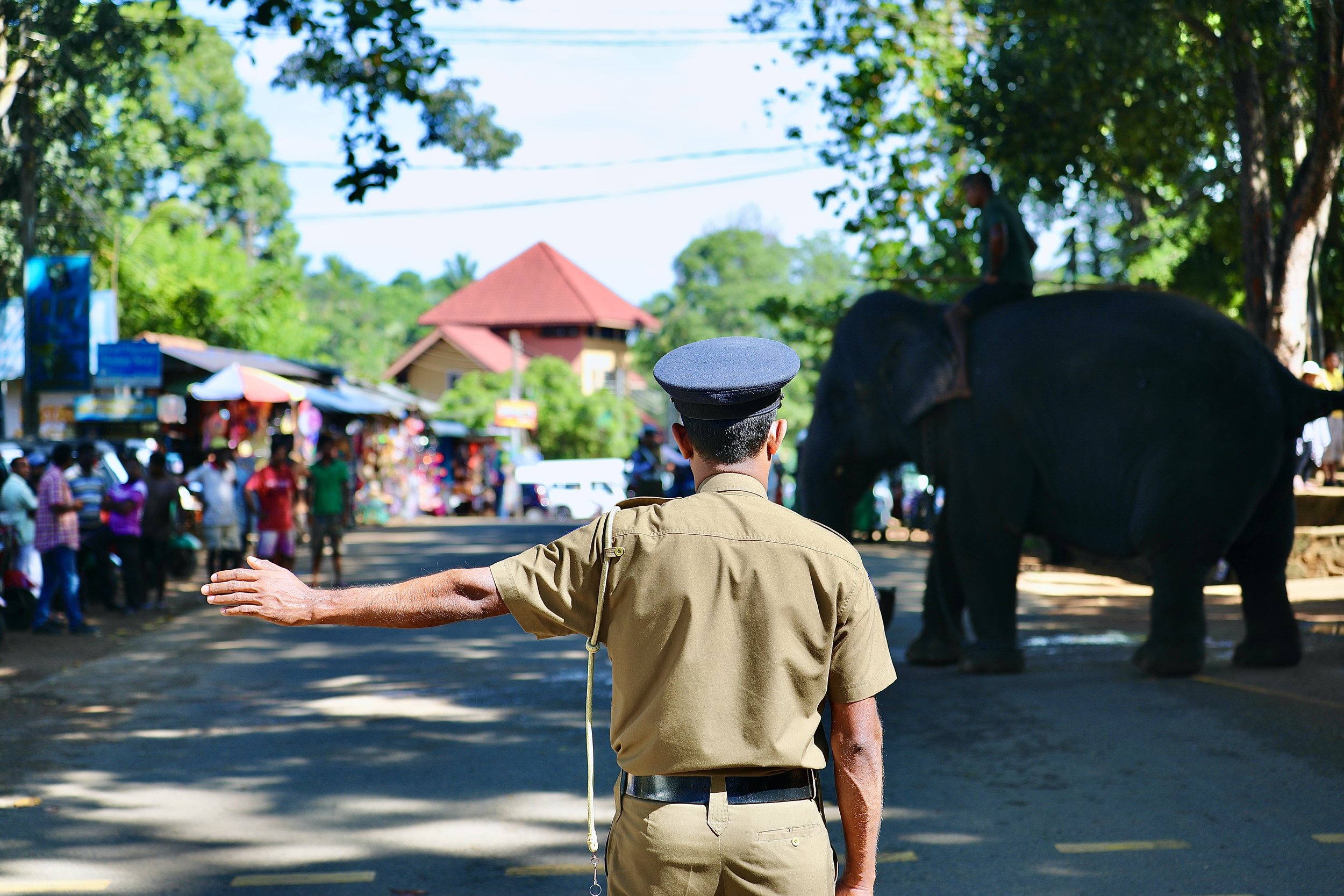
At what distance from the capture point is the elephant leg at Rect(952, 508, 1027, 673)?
9.10 metres

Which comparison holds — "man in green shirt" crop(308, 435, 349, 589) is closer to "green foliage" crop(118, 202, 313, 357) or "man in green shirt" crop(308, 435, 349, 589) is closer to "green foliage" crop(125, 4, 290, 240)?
"green foliage" crop(118, 202, 313, 357)

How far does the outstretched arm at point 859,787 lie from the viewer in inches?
109

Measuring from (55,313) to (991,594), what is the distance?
1364 centimetres

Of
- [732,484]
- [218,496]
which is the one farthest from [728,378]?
[218,496]

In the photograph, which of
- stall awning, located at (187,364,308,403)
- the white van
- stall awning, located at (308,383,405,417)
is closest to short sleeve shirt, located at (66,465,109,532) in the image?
stall awning, located at (187,364,308,403)

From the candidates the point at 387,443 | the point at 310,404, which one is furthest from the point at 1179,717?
the point at 387,443

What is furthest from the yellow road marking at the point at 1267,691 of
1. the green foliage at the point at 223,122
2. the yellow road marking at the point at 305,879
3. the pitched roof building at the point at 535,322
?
the pitched roof building at the point at 535,322

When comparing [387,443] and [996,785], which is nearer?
[996,785]

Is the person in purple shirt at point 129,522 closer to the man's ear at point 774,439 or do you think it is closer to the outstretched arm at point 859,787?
the man's ear at point 774,439

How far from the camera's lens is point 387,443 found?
35281mm

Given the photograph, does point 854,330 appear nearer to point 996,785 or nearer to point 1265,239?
point 996,785

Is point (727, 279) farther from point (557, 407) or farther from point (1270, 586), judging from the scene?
point (1270, 586)

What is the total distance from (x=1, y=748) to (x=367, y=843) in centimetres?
319

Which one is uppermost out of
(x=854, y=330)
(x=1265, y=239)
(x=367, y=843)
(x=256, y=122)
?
(x=256, y=122)
